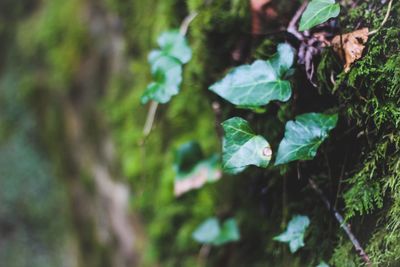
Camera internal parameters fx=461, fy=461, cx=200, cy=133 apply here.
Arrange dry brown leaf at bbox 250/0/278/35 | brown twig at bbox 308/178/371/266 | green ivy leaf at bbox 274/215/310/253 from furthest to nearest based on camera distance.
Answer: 1. dry brown leaf at bbox 250/0/278/35
2. green ivy leaf at bbox 274/215/310/253
3. brown twig at bbox 308/178/371/266

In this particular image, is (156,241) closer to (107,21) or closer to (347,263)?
(347,263)

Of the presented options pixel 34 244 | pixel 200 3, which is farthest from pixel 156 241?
pixel 34 244

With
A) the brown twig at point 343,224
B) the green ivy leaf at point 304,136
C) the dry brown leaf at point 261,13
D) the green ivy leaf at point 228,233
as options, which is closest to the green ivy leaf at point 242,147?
the green ivy leaf at point 304,136

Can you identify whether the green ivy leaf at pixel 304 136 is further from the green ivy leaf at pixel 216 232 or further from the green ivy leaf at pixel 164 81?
the green ivy leaf at pixel 216 232

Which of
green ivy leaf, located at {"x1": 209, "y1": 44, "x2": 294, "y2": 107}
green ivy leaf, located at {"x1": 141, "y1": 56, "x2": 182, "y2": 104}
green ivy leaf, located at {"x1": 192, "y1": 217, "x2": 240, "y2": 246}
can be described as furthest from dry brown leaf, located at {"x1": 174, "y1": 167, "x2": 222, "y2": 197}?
green ivy leaf, located at {"x1": 209, "y1": 44, "x2": 294, "y2": 107}

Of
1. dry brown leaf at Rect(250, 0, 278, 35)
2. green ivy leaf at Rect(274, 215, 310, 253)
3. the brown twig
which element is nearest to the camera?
the brown twig

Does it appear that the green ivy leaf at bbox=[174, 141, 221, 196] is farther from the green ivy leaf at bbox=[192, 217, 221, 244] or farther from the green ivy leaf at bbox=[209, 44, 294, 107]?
the green ivy leaf at bbox=[209, 44, 294, 107]
